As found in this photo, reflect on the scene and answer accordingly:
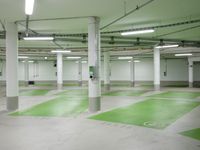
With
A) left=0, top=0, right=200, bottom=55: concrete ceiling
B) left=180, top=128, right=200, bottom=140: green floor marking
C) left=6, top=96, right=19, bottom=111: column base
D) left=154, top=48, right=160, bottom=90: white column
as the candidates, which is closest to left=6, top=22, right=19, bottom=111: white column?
left=6, top=96, right=19, bottom=111: column base

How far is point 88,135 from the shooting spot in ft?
18.2

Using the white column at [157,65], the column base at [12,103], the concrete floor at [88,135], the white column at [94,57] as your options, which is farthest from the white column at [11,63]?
the white column at [157,65]

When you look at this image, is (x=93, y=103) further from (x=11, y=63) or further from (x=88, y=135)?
(x=11, y=63)

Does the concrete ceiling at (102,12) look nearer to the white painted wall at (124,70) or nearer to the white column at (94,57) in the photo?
the white column at (94,57)

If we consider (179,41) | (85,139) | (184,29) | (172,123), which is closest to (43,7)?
(85,139)

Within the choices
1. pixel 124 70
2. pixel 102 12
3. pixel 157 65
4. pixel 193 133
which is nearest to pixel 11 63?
pixel 102 12

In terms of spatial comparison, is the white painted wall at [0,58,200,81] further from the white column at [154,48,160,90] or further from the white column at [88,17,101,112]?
→ the white column at [88,17,101,112]

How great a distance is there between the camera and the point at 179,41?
585 inches

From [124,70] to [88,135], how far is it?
22.6 meters

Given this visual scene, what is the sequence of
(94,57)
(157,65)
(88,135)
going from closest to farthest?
(88,135)
(94,57)
(157,65)

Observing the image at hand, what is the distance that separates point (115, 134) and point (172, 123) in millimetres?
2263

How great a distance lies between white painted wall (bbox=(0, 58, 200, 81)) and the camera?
25938mm

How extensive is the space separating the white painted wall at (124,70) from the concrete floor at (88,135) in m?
19.7

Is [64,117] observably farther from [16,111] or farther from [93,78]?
[16,111]
